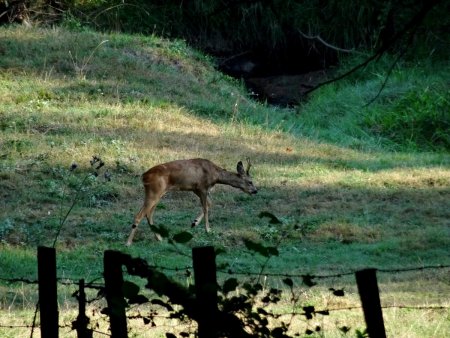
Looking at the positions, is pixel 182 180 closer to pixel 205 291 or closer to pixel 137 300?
pixel 137 300

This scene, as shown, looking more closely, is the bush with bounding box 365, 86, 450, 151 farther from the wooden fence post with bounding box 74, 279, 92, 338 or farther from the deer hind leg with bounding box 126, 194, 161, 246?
the wooden fence post with bounding box 74, 279, 92, 338

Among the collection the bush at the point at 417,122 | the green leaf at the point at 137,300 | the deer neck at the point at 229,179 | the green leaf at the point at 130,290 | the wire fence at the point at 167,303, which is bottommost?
the wire fence at the point at 167,303

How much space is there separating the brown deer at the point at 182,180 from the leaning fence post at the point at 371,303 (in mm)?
8965

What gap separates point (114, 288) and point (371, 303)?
1.30 metres

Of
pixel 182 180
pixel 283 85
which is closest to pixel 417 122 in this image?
pixel 283 85

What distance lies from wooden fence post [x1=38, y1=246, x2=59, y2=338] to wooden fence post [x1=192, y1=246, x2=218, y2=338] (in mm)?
779

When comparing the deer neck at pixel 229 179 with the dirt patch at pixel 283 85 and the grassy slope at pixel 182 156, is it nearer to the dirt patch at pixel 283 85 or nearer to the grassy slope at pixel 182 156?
the grassy slope at pixel 182 156

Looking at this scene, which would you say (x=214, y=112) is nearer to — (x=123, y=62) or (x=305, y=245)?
(x=123, y=62)

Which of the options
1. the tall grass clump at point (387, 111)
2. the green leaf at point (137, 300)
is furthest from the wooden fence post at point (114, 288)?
the tall grass clump at point (387, 111)

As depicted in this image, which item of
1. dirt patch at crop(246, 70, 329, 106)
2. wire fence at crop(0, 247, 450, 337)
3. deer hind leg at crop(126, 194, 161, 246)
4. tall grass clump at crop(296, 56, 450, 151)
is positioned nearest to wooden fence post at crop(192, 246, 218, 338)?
wire fence at crop(0, 247, 450, 337)

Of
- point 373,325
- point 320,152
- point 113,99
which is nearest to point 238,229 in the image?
point 320,152

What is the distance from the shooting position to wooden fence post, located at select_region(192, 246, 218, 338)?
5.41m

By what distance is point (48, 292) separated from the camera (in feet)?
18.8

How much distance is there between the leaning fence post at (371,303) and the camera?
556 cm
